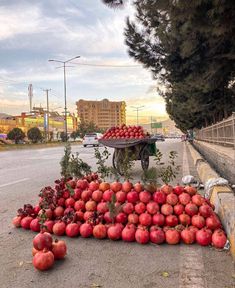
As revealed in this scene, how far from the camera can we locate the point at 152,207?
509cm

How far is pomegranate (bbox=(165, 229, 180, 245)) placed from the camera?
187 inches

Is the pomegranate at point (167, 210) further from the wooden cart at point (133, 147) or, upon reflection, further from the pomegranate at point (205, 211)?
the wooden cart at point (133, 147)

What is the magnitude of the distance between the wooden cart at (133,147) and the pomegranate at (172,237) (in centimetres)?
746

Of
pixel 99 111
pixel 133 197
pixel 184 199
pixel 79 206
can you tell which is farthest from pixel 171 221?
pixel 99 111

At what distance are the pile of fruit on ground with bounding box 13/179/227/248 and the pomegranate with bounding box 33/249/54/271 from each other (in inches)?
24.9

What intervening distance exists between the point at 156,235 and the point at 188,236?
0.37 metres

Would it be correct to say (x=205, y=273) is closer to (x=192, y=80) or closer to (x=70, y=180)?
(x=70, y=180)

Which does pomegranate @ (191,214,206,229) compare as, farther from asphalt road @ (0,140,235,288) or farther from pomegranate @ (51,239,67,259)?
pomegranate @ (51,239,67,259)

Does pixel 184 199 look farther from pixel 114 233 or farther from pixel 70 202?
pixel 70 202

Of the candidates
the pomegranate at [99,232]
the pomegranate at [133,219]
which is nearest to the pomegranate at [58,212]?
the pomegranate at [99,232]

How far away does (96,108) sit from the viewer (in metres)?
184

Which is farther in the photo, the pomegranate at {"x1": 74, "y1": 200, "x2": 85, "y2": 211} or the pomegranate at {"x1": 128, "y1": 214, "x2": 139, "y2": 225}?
the pomegranate at {"x1": 74, "y1": 200, "x2": 85, "y2": 211}

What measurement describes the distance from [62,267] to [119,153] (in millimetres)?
9020

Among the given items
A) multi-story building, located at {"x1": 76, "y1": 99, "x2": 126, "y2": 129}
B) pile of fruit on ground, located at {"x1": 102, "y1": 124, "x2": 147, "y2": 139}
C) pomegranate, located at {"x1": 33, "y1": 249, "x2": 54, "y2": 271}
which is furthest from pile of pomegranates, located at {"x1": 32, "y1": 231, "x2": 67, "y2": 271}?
multi-story building, located at {"x1": 76, "y1": 99, "x2": 126, "y2": 129}
